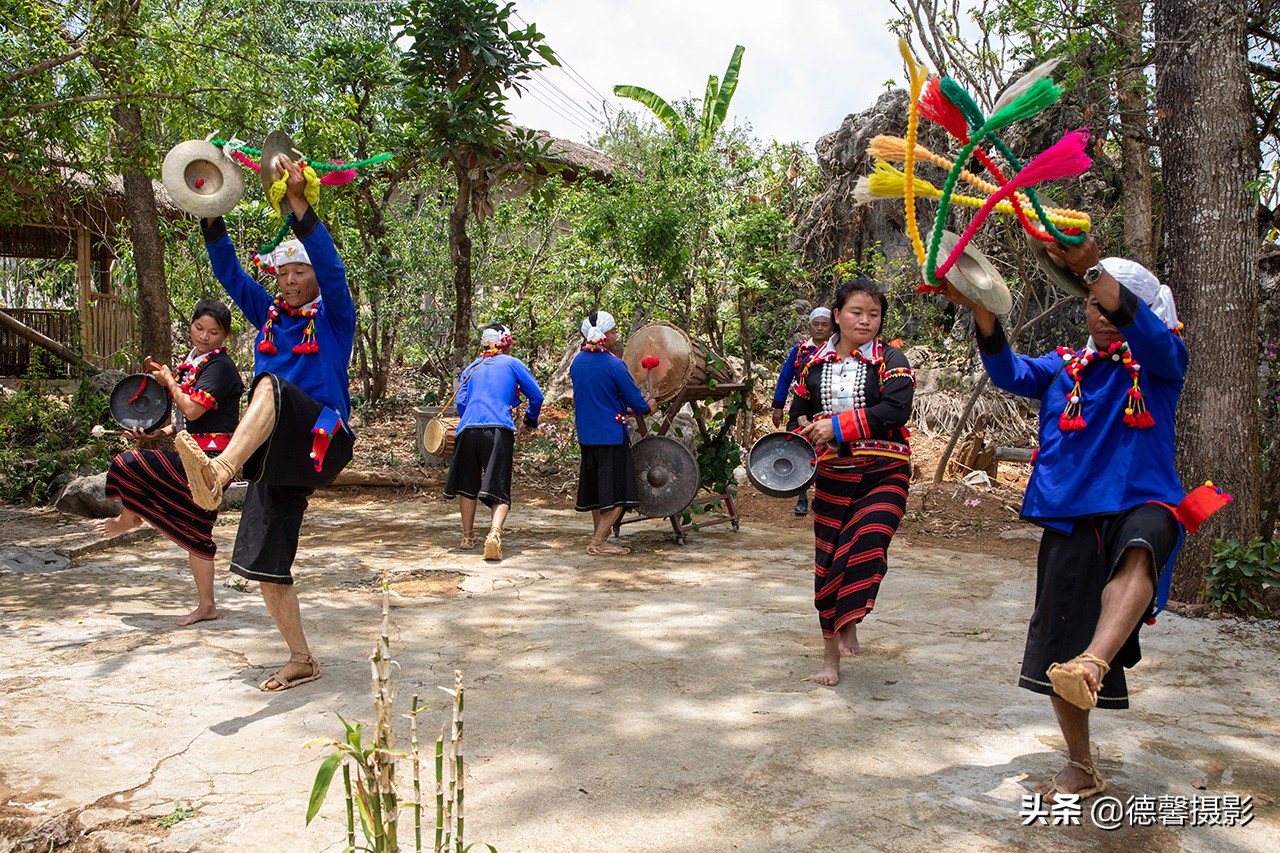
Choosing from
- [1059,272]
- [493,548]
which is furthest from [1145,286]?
[493,548]

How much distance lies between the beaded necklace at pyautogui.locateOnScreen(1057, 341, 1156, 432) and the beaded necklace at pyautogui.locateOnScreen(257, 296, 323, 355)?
2859 millimetres

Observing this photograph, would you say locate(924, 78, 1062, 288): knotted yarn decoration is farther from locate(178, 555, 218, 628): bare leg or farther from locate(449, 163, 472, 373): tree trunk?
locate(449, 163, 472, 373): tree trunk

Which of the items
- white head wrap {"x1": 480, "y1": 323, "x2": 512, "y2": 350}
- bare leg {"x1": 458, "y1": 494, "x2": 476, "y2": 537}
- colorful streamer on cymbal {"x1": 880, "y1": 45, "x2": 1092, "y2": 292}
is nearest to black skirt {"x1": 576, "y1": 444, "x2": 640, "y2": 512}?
bare leg {"x1": 458, "y1": 494, "x2": 476, "y2": 537}

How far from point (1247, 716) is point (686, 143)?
36.8 feet

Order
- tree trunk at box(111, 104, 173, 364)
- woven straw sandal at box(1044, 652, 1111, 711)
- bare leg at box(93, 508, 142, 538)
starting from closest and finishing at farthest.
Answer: woven straw sandal at box(1044, 652, 1111, 711) → bare leg at box(93, 508, 142, 538) → tree trunk at box(111, 104, 173, 364)

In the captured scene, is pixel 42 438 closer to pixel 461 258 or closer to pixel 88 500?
pixel 88 500

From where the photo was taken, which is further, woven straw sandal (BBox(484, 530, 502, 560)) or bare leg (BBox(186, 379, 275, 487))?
woven straw sandal (BBox(484, 530, 502, 560))

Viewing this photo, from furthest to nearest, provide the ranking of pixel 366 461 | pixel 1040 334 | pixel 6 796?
1. pixel 1040 334
2. pixel 366 461
3. pixel 6 796

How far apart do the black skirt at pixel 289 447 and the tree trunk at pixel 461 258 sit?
18.6ft

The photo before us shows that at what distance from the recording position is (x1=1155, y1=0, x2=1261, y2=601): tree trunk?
542cm

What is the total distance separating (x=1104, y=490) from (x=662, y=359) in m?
4.87

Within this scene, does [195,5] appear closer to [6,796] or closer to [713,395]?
[713,395]

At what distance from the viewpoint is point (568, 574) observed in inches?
260

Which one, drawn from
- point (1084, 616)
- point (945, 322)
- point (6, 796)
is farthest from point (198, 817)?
point (945, 322)
